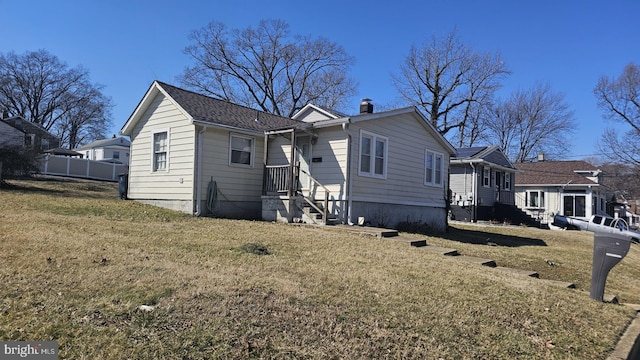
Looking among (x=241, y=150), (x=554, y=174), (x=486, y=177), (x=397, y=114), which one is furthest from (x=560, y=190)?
(x=241, y=150)

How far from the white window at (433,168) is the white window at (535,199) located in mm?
19498

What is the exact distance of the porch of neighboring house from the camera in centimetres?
1284

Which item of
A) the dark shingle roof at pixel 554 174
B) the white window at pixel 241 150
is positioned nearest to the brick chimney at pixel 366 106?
the white window at pixel 241 150

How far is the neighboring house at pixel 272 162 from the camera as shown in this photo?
1305 cm

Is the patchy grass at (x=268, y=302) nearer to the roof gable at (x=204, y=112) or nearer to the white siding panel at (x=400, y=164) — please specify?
the white siding panel at (x=400, y=164)

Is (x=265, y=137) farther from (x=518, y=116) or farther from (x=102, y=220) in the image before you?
(x=518, y=116)

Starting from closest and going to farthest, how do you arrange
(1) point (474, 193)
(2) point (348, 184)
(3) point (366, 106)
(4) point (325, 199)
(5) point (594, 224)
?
(4) point (325, 199), (2) point (348, 184), (3) point (366, 106), (5) point (594, 224), (1) point (474, 193)

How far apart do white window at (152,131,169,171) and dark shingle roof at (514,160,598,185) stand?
1135 inches

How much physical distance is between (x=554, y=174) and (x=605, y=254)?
29.7 metres

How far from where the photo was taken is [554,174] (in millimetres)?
32969

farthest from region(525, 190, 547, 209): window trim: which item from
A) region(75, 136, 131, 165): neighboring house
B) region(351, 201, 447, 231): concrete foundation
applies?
region(75, 136, 131, 165): neighboring house

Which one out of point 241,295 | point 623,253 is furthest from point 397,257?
point 241,295

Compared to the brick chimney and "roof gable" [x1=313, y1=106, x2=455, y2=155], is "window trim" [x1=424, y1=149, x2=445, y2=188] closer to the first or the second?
"roof gable" [x1=313, y1=106, x2=455, y2=155]

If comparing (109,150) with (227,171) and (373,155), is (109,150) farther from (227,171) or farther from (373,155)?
(373,155)
